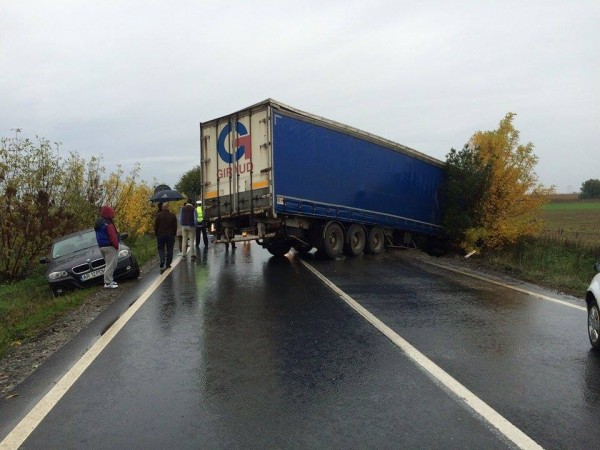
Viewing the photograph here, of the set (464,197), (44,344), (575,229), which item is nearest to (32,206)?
(44,344)

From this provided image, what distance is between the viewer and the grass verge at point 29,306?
7422 mm

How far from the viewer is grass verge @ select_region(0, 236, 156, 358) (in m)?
7.42

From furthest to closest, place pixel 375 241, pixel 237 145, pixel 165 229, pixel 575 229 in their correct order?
1. pixel 575 229
2. pixel 375 241
3. pixel 237 145
4. pixel 165 229

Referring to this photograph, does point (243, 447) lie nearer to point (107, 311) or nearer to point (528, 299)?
point (107, 311)

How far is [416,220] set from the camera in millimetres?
20422

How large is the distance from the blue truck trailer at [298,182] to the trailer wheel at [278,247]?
0.11 feet

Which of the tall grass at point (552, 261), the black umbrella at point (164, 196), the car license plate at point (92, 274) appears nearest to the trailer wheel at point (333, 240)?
the tall grass at point (552, 261)

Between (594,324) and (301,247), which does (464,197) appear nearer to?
(301,247)

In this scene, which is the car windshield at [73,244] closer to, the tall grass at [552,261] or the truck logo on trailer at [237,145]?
the truck logo on trailer at [237,145]

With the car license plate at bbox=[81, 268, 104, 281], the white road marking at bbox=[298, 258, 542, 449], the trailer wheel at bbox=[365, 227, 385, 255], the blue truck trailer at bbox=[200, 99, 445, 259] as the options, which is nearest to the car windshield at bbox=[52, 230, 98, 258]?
the car license plate at bbox=[81, 268, 104, 281]

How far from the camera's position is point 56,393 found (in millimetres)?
4594

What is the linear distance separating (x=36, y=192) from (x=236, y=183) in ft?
18.1

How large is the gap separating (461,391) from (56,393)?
336cm

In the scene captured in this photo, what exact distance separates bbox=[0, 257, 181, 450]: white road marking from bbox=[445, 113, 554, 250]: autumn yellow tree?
55.3 ft
